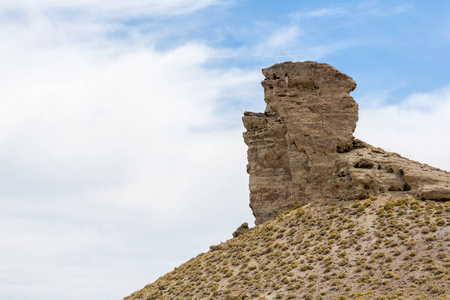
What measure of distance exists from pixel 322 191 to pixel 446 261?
1466 centimetres

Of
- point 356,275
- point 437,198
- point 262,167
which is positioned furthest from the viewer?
point 262,167

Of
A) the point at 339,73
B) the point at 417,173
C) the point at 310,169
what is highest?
the point at 339,73

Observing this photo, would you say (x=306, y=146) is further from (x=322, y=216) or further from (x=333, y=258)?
(x=333, y=258)

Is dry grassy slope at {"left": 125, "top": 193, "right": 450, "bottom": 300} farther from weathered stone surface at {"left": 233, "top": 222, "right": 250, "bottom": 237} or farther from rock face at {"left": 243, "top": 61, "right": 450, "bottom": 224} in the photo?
rock face at {"left": 243, "top": 61, "right": 450, "bottom": 224}

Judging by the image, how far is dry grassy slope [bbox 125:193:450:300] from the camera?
41.0m

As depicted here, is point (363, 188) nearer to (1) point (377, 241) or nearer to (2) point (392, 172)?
(2) point (392, 172)

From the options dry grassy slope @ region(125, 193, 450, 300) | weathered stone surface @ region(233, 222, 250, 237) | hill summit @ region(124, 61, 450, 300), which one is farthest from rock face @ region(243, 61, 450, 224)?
dry grassy slope @ region(125, 193, 450, 300)

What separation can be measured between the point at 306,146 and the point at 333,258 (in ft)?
41.0

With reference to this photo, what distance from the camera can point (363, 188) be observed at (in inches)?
2015

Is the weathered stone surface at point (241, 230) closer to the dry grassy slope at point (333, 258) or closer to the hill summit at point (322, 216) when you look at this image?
the hill summit at point (322, 216)

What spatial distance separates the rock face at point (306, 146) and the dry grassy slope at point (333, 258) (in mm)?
2247

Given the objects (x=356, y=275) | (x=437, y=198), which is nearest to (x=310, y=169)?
(x=437, y=198)

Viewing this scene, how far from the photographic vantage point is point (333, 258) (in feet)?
149

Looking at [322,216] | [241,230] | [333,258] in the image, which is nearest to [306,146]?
[322,216]
